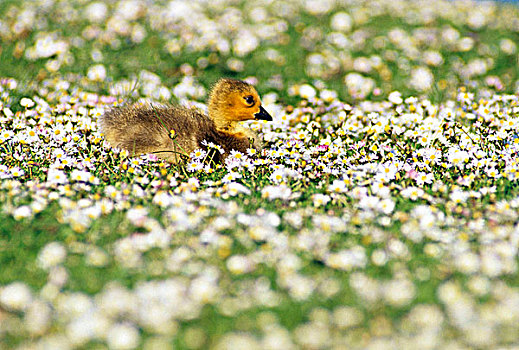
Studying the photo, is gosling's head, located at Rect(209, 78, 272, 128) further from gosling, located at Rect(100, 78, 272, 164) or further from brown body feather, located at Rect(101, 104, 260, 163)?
brown body feather, located at Rect(101, 104, 260, 163)

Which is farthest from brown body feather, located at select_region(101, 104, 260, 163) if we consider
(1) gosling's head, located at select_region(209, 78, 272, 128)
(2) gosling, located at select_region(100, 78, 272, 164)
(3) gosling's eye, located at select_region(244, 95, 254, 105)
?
(3) gosling's eye, located at select_region(244, 95, 254, 105)

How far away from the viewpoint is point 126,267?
360 cm

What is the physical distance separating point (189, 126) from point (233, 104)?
1.99 ft

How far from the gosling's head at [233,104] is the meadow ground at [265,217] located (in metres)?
0.49

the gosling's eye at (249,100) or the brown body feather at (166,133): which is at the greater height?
the gosling's eye at (249,100)

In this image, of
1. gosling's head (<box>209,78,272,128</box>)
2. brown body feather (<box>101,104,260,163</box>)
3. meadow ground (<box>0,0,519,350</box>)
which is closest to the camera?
meadow ground (<box>0,0,519,350</box>)

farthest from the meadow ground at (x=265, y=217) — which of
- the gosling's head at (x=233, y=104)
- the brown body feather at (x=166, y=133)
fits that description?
the gosling's head at (x=233, y=104)

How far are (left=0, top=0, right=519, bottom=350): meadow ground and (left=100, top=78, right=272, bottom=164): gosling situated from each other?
245 millimetres

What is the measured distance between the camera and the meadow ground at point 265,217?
10.2 ft

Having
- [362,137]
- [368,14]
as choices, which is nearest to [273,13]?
[368,14]

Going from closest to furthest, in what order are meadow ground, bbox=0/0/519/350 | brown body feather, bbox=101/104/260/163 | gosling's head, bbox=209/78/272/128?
meadow ground, bbox=0/0/519/350 < brown body feather, bbox=101/104/260/163 < gosling's head, bbox=209/78/272/128

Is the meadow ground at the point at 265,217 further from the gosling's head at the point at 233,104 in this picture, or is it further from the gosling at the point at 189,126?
the gosling's head at the point at 233,104

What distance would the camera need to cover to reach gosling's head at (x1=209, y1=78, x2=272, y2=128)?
6.35 meters

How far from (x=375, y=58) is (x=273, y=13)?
3.32 meters
